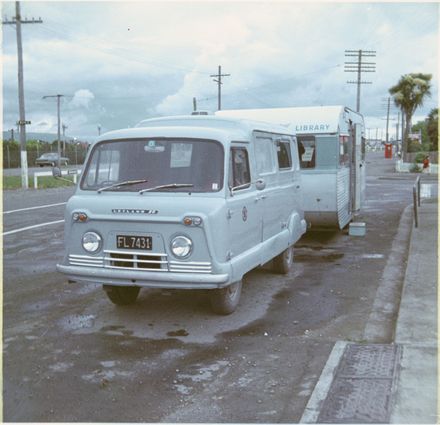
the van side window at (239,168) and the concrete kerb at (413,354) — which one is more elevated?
the van side window at (239,168)

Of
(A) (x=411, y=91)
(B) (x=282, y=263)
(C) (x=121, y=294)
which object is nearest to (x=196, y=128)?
(C) (x=121, y=294)

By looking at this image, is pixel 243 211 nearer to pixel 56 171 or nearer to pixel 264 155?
pixel 264 155

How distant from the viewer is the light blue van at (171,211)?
Answer: 6402 mm

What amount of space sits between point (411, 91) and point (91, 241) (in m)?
50.2

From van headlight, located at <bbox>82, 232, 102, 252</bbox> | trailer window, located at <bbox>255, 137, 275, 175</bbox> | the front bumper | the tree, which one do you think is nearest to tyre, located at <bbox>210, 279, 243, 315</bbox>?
the front bumper

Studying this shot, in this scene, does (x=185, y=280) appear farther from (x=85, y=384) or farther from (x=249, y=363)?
(x=85, y=384)

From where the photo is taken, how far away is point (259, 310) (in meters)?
7.52

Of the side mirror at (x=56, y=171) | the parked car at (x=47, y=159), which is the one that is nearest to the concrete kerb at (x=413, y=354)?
the side mirror at (x=56, y=171)

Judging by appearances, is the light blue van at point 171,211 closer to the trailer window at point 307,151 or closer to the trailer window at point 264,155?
the trailer window at point 264,155

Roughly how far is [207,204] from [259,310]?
179cm

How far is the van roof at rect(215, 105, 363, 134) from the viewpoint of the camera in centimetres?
1208

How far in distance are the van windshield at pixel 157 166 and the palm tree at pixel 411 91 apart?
4880 centimetres

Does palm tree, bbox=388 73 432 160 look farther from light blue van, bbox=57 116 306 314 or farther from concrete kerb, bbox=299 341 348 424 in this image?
concrete kerb, bbox=299 341 348 424

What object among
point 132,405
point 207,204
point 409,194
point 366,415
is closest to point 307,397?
point 366,415
